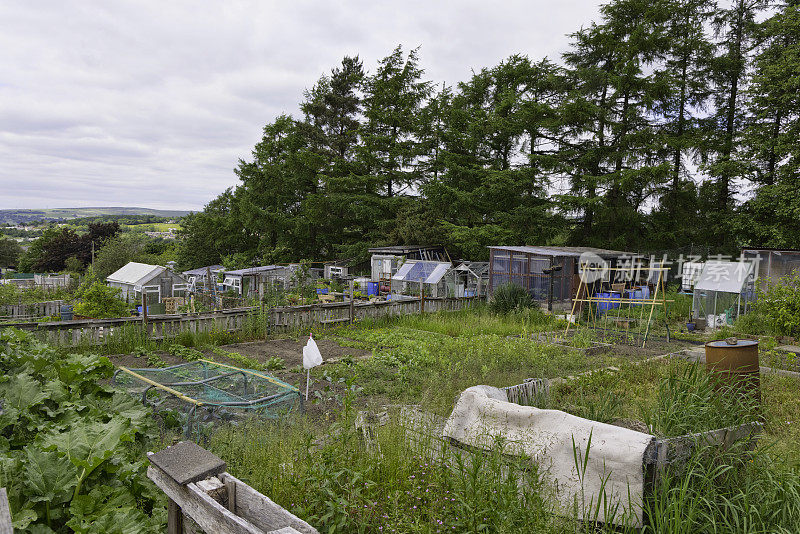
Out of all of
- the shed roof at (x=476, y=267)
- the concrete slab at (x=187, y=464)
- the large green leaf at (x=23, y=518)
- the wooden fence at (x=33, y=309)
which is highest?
the shed roof at (x=476, y=267)

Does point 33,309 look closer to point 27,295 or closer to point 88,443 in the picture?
point 27,295

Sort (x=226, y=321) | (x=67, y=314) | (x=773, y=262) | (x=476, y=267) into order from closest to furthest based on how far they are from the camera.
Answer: (x=226, y=321), (x=773, y=262), (x=67, y=314), (x=476, y=267)

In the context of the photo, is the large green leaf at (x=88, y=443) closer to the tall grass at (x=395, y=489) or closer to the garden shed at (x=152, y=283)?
the tall grass at (x=395, y=489)

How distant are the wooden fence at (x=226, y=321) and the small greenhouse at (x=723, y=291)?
7.50 m

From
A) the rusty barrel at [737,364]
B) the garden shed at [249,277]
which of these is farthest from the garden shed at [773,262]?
the garden shed at [249,277]

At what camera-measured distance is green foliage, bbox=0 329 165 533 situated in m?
2.61

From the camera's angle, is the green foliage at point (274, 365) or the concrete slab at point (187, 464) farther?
the green foliage at point (274, 365)

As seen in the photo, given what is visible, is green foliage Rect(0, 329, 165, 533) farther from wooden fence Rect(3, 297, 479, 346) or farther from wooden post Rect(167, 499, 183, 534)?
wooden fence Rect(3, 297, 479, 346)

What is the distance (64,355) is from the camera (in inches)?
338

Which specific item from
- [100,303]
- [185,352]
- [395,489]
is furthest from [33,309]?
[395,489]

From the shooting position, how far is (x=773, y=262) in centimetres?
1493

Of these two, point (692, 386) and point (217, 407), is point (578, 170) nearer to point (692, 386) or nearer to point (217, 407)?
point (692, 386)

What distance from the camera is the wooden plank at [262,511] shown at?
2223mm

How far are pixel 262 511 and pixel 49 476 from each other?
55.6 inches
